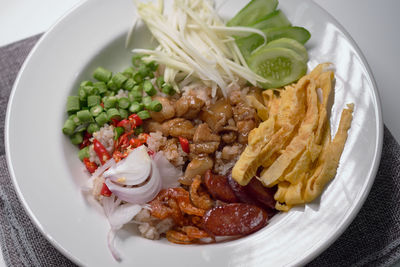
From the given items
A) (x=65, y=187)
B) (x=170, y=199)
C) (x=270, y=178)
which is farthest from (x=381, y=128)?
(x=65, y=187)

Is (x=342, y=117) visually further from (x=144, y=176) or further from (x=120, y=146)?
(x=120, y=146)

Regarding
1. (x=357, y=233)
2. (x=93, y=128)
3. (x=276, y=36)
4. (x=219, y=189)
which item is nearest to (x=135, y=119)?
(x=93, y=128)

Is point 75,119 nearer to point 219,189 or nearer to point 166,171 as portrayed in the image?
point 166,171

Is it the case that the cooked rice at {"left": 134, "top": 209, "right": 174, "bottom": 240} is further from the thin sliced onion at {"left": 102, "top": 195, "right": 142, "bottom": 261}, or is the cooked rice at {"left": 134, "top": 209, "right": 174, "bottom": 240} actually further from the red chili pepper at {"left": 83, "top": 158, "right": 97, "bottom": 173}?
the red chili pepper at {"left": 83, "top": 158, "right": 97, "bottom": 173}

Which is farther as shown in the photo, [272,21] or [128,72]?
[128,72]

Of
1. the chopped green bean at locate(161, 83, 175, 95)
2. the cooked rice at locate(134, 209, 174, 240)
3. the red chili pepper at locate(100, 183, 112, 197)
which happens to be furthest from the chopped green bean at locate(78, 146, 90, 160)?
the chopped green bean at locate(161, 83, 175, 95)

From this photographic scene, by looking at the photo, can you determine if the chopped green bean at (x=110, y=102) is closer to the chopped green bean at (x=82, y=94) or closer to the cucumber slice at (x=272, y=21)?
the chopped green bean at (x=82, y=94)

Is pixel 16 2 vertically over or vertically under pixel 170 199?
over
